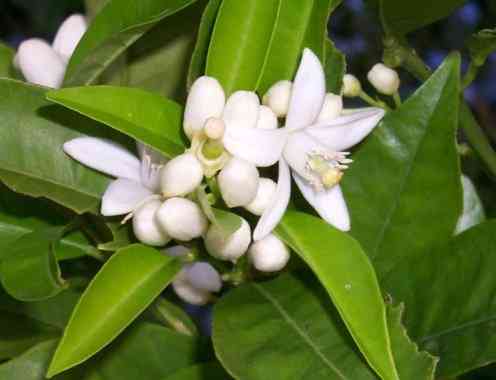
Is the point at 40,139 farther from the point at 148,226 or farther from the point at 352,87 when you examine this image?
the point at 352,87

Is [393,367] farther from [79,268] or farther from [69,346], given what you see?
[79,268]

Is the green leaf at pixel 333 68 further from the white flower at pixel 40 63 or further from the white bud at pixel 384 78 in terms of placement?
the white flower at pixel 40 63

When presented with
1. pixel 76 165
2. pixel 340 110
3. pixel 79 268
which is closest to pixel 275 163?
pixel 340 110

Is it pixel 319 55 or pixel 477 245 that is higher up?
pixel 319 55

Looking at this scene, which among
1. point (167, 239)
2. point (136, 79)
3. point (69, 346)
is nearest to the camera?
point (69, 346)

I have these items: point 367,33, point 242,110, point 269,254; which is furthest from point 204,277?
point 367,33

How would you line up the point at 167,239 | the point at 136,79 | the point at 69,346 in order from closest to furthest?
the point at 69,346 < the point at 167,239 < the point at 136,79

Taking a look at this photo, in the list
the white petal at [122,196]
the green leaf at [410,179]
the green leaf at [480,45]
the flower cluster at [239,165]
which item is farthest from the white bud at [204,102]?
the green leaf at [480,45]
